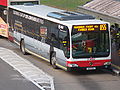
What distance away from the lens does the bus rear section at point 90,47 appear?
21906 mm

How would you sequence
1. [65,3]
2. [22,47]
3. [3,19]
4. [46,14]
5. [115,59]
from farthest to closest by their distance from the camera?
[65,3], [3,19], [22,47], [46,14], [115,59]

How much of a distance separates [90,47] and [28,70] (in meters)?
3.45

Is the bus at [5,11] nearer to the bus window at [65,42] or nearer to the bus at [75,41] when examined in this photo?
the bus at [75,41]

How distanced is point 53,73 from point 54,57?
106 cm

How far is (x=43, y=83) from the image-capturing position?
20.5 m

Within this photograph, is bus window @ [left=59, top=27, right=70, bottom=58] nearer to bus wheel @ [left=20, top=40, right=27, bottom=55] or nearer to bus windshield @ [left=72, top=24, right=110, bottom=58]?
bus windshield @ [left=72, top=24, right=110, bottom=58]

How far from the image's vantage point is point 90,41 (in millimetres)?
22141

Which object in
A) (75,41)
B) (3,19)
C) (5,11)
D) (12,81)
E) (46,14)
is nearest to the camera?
(12,81)

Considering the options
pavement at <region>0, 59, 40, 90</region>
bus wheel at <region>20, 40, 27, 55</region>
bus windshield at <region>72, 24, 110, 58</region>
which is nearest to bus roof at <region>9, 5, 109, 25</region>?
bus windshield at <region>72, 24, 110, 58</region>

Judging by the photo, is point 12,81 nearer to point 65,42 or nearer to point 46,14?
point 65,42

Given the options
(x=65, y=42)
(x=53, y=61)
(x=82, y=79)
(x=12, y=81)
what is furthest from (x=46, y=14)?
(x=12, y=81)

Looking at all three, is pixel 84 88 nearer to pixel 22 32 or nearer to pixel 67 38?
pixel 67 38

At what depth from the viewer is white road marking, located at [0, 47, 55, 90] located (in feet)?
67.3

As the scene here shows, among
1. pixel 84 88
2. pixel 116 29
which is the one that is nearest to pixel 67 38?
pixel 84 88
